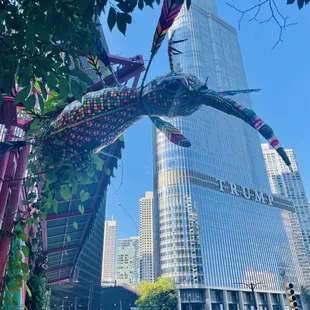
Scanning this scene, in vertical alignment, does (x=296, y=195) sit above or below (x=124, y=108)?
above

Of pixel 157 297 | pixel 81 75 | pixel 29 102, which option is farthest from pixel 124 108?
pixel 157 297

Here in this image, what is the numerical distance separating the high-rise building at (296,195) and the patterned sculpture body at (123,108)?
10317 centimetres

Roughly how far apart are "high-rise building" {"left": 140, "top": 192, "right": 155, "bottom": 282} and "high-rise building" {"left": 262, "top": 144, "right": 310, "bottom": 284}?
4988cm

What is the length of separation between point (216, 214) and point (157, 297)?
2916cm

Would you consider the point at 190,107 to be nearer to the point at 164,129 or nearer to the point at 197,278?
the point at 164,129

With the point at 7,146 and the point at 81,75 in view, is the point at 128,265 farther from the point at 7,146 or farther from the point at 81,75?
the point at 81,75

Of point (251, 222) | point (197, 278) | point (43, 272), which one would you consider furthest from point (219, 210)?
point (43, 272)

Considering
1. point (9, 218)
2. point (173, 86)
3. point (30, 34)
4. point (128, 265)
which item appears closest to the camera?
point (30, 34)

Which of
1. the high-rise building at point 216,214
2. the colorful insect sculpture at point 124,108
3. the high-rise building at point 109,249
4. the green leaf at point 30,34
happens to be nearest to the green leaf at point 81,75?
the green leaf at point 30,34

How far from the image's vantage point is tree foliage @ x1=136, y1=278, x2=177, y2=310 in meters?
54.0

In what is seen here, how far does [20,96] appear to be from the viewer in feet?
7.39

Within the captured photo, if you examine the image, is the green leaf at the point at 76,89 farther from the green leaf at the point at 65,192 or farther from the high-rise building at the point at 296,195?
the high-rise building at the point at 296,195

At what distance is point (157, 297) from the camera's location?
54625mm

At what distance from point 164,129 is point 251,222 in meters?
86.5
